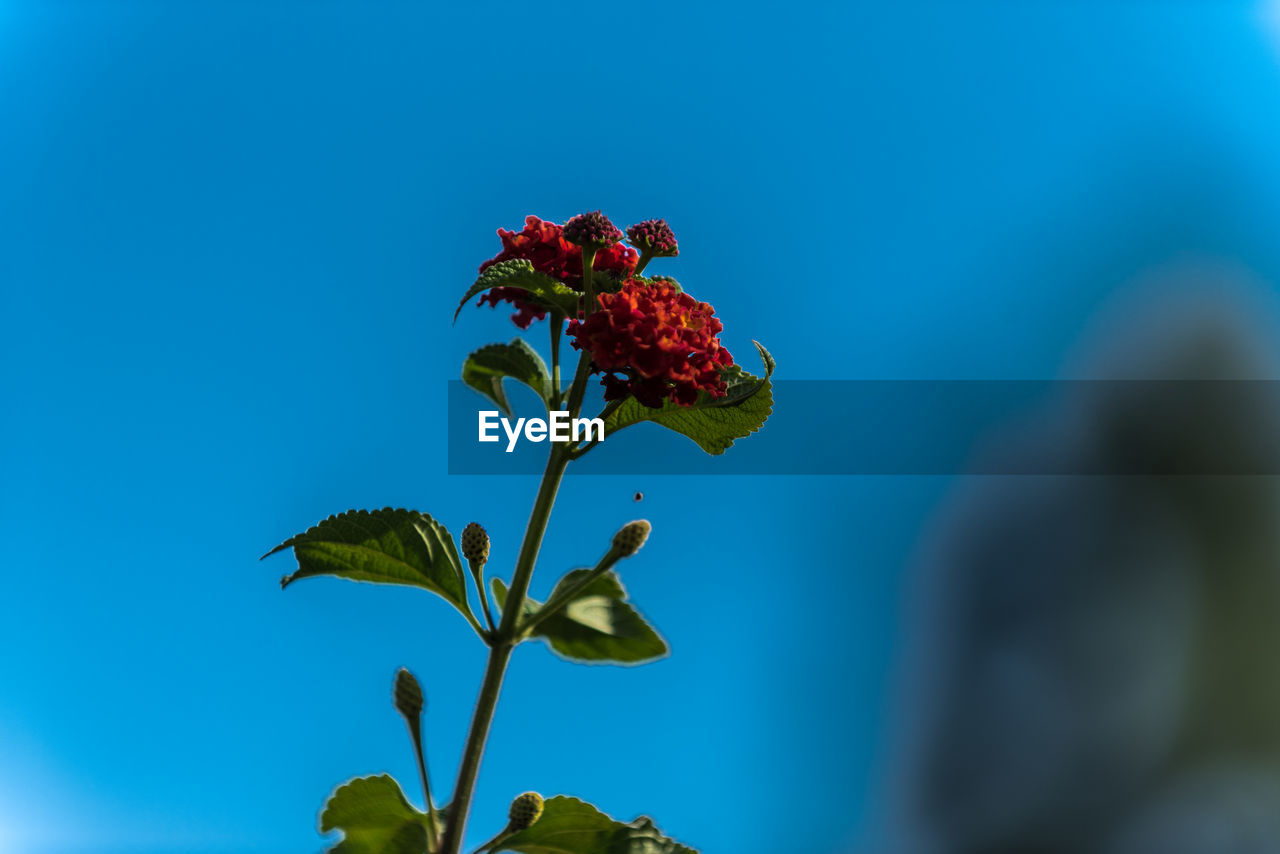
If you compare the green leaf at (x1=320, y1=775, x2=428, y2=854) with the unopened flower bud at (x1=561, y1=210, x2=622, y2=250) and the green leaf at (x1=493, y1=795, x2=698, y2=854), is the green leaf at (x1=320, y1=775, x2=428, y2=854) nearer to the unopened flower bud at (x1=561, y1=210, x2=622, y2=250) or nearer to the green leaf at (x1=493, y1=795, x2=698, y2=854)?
the green leaf at (x1=493, y1=795, x2=698, y2=854)

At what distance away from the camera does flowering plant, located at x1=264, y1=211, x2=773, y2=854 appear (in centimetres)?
Answer: 149

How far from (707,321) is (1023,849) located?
29.2 ft

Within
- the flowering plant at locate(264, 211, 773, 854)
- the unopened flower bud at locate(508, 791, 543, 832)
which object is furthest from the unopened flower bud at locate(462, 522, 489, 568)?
the unopened flower bud at locate(508, 791, 543, 832)

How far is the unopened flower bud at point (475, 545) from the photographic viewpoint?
1.54 metres

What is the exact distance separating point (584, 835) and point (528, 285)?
942mm

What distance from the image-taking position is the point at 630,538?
1469 millimetres

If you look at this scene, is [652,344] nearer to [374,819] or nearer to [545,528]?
[545,528]

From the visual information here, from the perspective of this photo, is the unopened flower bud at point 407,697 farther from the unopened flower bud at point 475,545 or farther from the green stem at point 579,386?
the green stem at point 579,386

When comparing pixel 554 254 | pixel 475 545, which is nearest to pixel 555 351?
pixel 554 254

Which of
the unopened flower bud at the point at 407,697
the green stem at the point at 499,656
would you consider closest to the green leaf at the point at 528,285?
Result: the green stem at the point at 499,656

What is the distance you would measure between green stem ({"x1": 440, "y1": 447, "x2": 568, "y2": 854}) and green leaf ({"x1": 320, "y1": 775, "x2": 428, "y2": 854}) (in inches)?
4.3

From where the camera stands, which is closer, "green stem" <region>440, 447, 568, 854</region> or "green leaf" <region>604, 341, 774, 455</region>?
"green stem" <region>440, 447, 568, 854</region>

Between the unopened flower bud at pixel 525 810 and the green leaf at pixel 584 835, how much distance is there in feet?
0.23

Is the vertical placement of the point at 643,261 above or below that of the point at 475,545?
above
